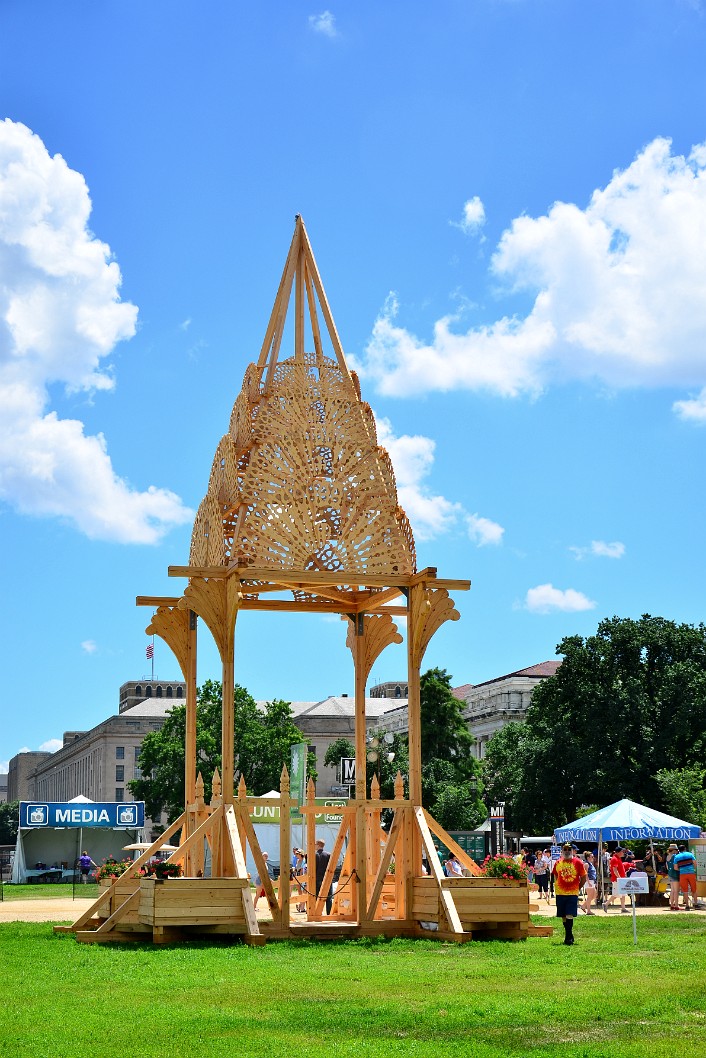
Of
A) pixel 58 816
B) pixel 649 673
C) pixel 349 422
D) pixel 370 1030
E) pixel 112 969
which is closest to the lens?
pixel 370 1030

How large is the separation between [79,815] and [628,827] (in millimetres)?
26118

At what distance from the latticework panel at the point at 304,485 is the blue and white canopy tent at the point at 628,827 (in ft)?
39.7

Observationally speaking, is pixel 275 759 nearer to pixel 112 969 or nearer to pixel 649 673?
pixel 649 673

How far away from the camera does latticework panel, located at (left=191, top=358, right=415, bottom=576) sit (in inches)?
747

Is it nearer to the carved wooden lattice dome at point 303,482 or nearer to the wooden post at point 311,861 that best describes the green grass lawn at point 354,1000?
the wooden post at point 311,861

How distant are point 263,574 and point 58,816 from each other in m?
33.3

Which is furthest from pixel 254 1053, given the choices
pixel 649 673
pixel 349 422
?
pixel 649 673

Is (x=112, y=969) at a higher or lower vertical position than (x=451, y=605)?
lower

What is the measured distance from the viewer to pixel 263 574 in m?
18.6

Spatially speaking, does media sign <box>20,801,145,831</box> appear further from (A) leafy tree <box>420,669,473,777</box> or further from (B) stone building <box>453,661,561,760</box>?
(B) stone building <box>453,661,561,760</box>

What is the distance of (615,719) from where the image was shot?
53.9 metres

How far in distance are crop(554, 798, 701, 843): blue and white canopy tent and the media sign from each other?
23395 millimetres

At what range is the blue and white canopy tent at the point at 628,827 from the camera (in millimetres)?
28703

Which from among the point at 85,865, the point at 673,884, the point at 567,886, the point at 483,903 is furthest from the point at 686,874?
the point at 85,865
